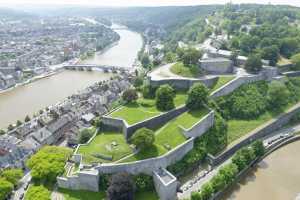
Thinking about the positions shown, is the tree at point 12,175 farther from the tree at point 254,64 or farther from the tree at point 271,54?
the tree at point 271,54

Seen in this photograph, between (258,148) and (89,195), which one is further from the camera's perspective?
(258,148)

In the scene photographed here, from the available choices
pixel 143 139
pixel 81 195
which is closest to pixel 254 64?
pixel 143 139

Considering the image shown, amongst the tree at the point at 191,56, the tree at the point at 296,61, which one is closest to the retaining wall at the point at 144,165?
the tree at the point at 191,56

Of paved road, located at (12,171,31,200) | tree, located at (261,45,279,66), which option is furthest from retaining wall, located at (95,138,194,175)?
tree, located at (261,45,279,66)

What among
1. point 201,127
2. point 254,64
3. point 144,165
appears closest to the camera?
point 144,165

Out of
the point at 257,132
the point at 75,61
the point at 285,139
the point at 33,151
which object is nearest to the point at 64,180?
the point at 33,151

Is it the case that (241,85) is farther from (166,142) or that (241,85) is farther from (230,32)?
(230,32)

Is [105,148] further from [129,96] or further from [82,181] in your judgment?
[129,96]

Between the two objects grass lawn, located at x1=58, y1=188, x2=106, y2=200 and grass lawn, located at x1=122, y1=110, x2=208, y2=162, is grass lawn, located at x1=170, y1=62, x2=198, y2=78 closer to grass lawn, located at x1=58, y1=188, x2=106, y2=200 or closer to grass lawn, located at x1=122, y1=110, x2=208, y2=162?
grass lawn, located at x1=122, y1=110, x2=208, y2=162
